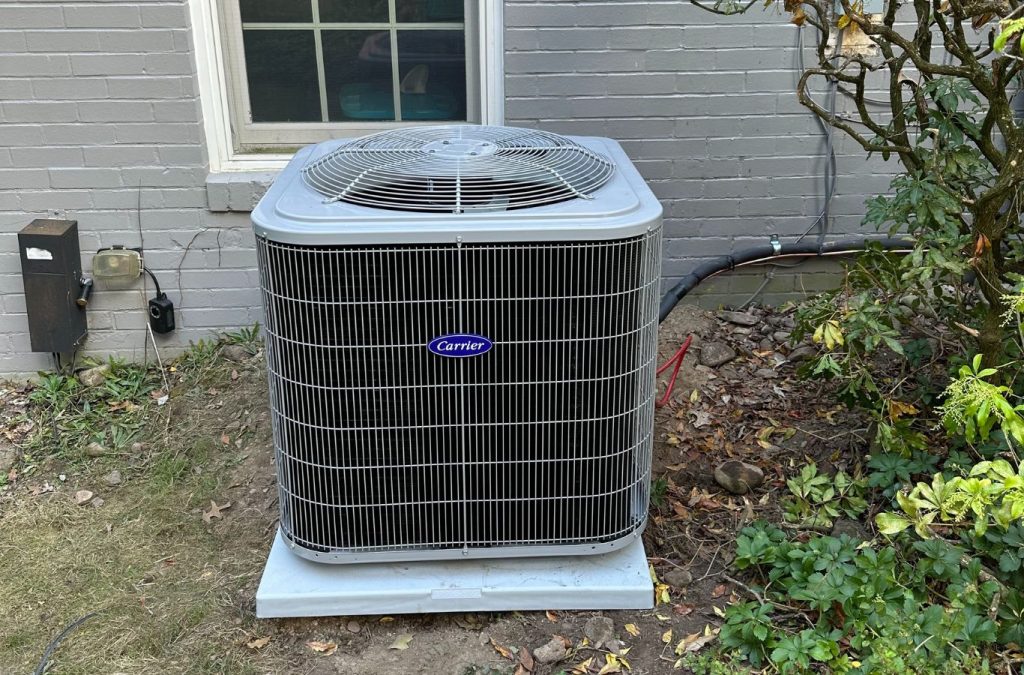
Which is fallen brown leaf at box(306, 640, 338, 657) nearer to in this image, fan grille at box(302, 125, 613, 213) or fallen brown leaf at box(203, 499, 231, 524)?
fallen brown leaf at box(203, 499, 231, 524)

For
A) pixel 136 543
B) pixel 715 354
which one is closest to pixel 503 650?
pixel 136 543

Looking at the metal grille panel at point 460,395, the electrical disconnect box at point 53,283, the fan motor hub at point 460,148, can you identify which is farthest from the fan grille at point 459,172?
the electrical disconnect box at point 53,283

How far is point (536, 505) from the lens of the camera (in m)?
2.80

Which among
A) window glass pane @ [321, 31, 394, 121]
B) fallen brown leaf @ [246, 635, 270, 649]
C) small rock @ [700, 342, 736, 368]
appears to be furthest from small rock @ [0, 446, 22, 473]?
small rock @ [700, 342, 736, 368]

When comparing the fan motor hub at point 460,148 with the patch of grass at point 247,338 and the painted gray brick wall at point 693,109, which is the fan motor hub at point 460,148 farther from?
the patch of grass at point 247,338

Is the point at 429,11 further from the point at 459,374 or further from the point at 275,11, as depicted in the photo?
the point at 459,374

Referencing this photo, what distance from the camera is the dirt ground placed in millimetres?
2842

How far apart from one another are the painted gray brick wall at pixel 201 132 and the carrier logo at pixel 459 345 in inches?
68.8

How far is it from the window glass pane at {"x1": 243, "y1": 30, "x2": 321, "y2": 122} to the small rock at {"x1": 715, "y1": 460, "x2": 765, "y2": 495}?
231cm

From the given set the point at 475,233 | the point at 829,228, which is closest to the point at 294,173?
the point at 475,233

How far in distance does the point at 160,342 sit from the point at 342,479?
1.95 meters

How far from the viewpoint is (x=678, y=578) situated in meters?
3.01

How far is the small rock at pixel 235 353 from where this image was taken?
424 centimetres

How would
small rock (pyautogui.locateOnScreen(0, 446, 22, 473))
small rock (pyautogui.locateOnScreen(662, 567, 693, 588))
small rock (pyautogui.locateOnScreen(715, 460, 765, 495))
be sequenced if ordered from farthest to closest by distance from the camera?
small rock (pyautogui.locateOnScreen(0, 446, 22, 473))
small rock (pyautogui.locateOnScreen(715, 460, 765, 495))
small rock (pyautogui.locateOnScreen(662, 567, 693, 588))
